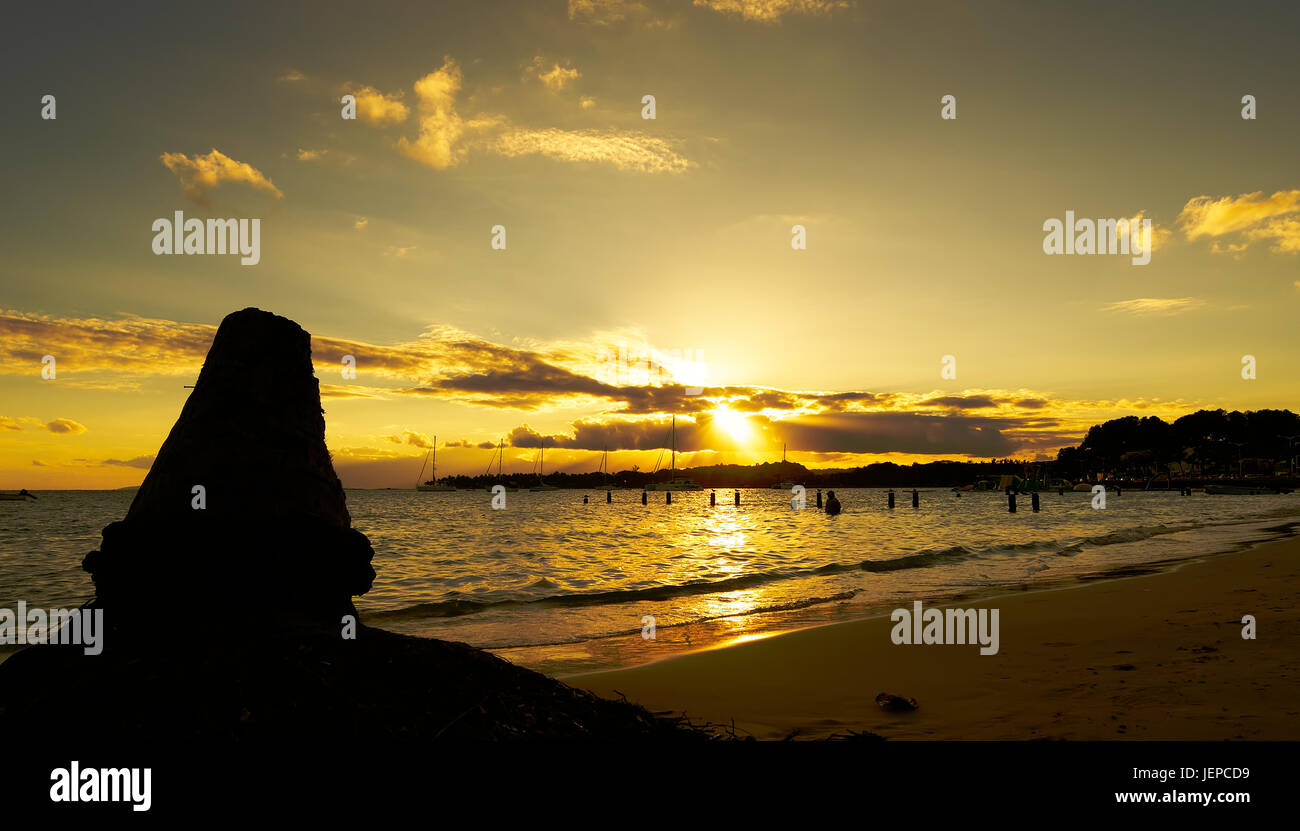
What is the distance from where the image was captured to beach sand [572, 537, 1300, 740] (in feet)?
21.2

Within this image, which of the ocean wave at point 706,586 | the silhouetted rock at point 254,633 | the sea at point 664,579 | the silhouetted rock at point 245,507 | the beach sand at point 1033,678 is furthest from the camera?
the ocean wave at point 706,586

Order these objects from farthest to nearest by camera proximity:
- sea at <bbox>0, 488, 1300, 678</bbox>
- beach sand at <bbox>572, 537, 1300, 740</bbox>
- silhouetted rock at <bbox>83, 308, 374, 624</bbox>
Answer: sea at <bbox>0, 488, 1300, 678</bbox>
beach sand at <bbox>572, 537, 1300, 740</bbox>
silhouetted rock at <bbox>83, 308, 374, 624</bbox>

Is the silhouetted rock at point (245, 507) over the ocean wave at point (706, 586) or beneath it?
over

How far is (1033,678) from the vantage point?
8.59m

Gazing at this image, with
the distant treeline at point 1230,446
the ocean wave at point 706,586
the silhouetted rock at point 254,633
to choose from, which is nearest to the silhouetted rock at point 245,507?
the silhouetted rock at point 254,633

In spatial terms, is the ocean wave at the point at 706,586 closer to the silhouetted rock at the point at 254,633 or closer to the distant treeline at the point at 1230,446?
the silhouetted rock at the point at 254,633

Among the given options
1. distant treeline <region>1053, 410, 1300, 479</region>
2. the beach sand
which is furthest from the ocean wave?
distant treeline <region>1053, 410, 1300, 479</region>

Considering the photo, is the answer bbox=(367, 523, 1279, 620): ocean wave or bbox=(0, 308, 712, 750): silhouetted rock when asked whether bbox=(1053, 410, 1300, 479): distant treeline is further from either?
bbox=(0, 308, 712, 750): silhouetted rock

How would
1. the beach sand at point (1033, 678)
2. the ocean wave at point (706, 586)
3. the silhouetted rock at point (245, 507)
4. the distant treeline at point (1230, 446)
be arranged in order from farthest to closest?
1. the distant treeline at point (1230, 446)
2. the ocean wave at point (706, 586)
3. the beach sand at point (1033, 678)
4. the silhouetted rock at point (245, 507)

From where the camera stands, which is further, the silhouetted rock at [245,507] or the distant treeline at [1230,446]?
the distant treeline at [1230,446]

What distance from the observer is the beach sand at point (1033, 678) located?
6473 mm

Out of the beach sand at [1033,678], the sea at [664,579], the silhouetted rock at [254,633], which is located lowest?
the sea at [664,579]
